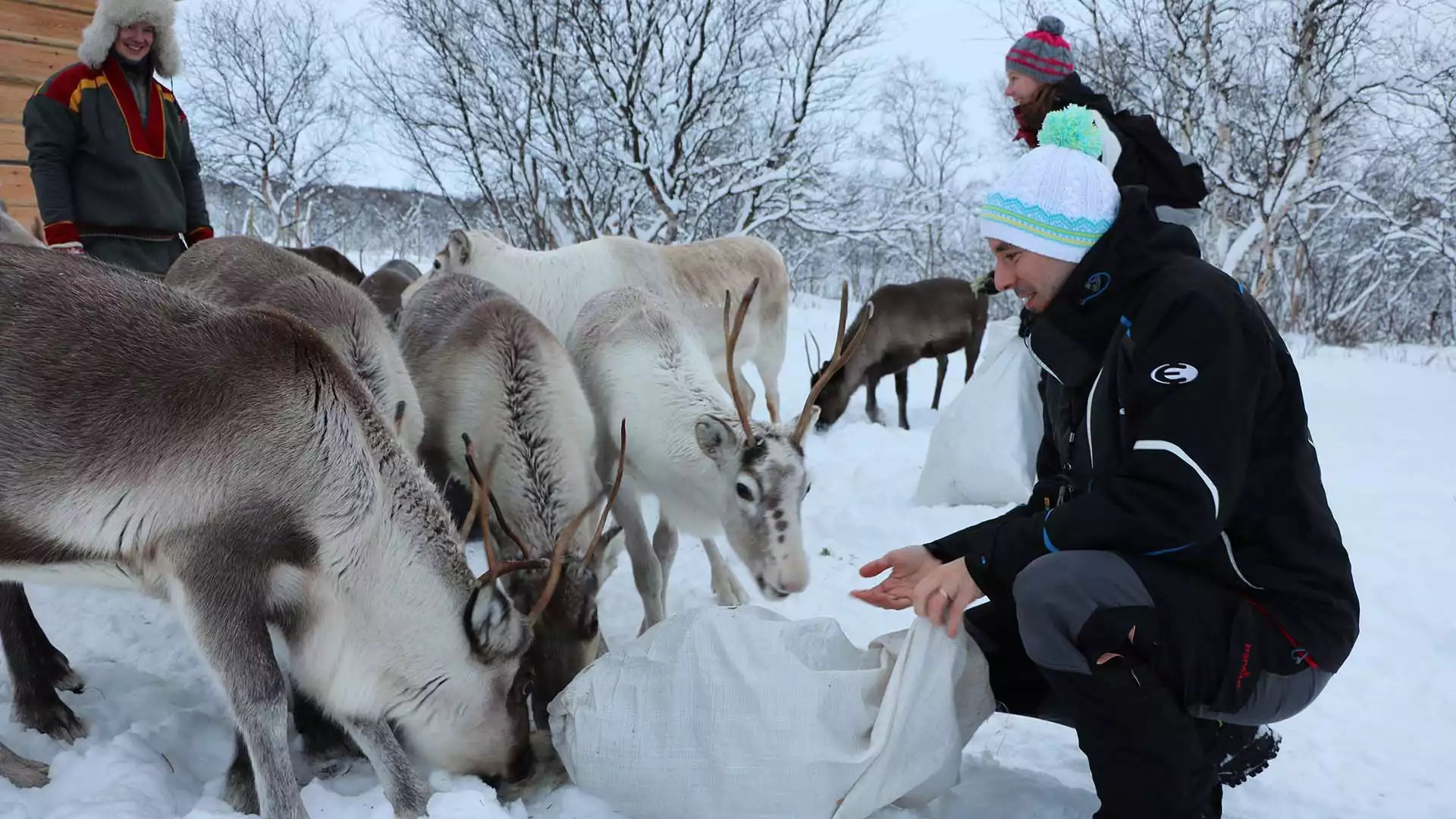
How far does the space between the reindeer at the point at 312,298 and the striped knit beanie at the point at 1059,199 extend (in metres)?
2.25

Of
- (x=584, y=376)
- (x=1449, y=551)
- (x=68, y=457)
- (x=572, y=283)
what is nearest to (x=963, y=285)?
(x=572, y=283)

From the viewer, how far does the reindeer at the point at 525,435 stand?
2.86 meters

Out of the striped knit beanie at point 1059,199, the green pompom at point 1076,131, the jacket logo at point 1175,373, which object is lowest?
the jacket logo at point 1175,373

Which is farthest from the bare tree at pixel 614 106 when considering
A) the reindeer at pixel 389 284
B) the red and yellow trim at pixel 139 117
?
the red and yellow trim at pixel 139 117

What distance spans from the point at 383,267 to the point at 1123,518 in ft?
30.3

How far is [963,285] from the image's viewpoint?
1004 cm

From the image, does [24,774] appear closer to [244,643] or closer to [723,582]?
[244,643]

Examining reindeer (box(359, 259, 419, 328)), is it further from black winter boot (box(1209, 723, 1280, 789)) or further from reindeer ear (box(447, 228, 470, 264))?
black winter boot (box(1209, 723, 1280, 789))

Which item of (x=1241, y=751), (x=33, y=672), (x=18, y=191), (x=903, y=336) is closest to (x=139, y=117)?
(x=33, y=672)

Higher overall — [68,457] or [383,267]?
[68,457]

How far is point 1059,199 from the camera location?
2121 millimetres

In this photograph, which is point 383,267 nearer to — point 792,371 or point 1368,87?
point 792,371

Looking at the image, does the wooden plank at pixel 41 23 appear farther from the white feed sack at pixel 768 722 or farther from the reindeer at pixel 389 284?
the white feed sack at pixel 768 722

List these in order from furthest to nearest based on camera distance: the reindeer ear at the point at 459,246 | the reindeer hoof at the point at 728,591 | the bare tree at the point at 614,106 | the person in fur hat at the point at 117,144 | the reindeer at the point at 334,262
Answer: the bare tree at the point at 614,106, the reindeer at the point at 334,262, the reindeer ear at the point at 459,246, the reindeer hoof at the point at 728,591, the person in fur hat at the point at 117,144
